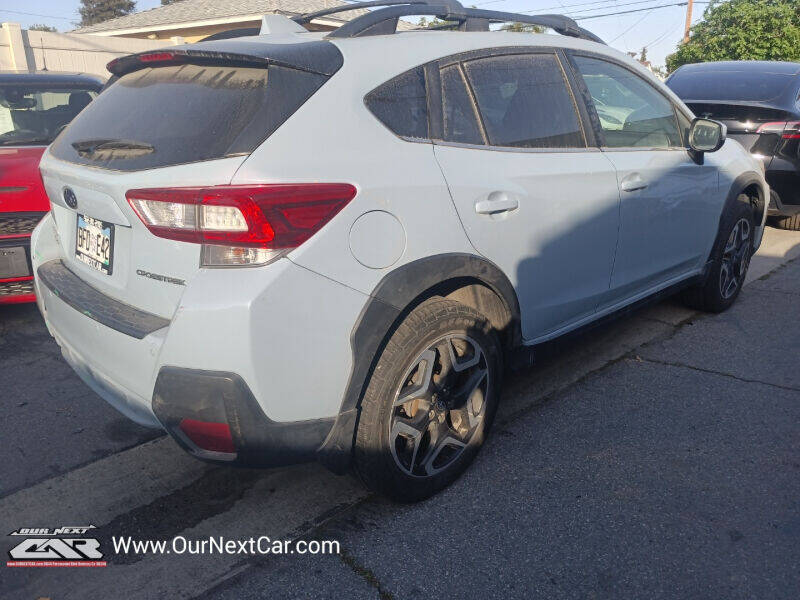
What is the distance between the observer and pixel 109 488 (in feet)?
9.25

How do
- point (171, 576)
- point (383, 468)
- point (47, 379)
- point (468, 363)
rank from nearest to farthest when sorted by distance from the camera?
point (171, 576), point (383, 468), point (468, 363), point (47, 379)

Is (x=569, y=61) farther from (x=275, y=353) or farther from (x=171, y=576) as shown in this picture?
(x=171, y=576)

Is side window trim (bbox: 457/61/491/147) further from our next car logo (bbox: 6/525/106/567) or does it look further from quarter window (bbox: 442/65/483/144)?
our next car logo (bbox: 6/525/106/567)

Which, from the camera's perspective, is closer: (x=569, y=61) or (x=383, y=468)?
(x=383, y=468)

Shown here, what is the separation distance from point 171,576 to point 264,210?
50.7 inches

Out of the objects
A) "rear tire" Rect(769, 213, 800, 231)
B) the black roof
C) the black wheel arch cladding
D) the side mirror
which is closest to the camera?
the black wheel arch cladding

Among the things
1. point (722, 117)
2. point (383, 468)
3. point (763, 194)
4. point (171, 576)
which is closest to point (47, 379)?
point (171, 576)

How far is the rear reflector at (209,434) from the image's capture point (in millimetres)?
2096

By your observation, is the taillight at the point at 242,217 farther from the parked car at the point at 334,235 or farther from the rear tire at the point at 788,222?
the rear tire at the point at 788,222

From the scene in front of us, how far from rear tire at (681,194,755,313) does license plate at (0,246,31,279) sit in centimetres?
437

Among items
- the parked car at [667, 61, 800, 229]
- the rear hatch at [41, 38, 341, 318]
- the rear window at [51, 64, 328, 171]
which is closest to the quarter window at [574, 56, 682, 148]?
the rear hatch at [41, 38, 341, 318]

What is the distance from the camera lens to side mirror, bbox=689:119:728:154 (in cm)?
389

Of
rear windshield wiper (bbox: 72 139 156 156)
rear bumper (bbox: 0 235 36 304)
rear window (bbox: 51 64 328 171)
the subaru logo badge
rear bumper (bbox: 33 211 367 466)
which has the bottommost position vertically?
rear bumper (bbox: 0 235 36 304)

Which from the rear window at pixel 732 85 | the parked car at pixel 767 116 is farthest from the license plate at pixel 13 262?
the rear window at pixel 732 85
